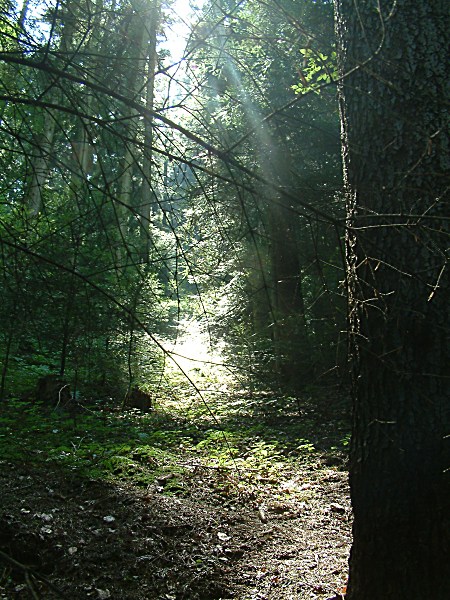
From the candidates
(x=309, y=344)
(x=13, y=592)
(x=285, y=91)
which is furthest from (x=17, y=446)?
(x=285, y=91)

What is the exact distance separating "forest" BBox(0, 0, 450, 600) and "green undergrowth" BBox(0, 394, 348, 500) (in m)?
0.05

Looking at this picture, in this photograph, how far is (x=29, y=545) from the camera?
3572 millimetres

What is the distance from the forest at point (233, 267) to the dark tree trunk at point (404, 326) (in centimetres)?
1

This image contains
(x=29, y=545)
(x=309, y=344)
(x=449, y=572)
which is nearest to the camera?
(x=449, y=572)

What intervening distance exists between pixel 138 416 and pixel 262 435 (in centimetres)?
208

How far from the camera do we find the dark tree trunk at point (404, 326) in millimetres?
2529

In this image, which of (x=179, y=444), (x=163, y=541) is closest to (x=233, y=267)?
(x=163, y=541)

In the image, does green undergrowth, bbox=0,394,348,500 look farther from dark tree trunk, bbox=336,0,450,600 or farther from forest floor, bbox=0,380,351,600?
dark tree trunk, bbox=336,0,450,600

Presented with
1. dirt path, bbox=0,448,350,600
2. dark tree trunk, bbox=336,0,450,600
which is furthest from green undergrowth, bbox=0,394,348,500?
dark tree trunk, bbox=336,0,450,600

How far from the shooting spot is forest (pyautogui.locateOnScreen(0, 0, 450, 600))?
2016mm

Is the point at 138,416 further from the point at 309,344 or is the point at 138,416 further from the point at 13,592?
the point at 13,592

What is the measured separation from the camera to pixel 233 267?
13.3 ft

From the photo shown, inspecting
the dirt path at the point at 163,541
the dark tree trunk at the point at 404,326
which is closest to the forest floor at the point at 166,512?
the dirt path at the point at 163,541

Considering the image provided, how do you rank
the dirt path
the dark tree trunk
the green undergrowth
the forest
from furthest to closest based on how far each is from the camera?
the green undergrowth, the dirt path, the dark tree trunk, the forest
